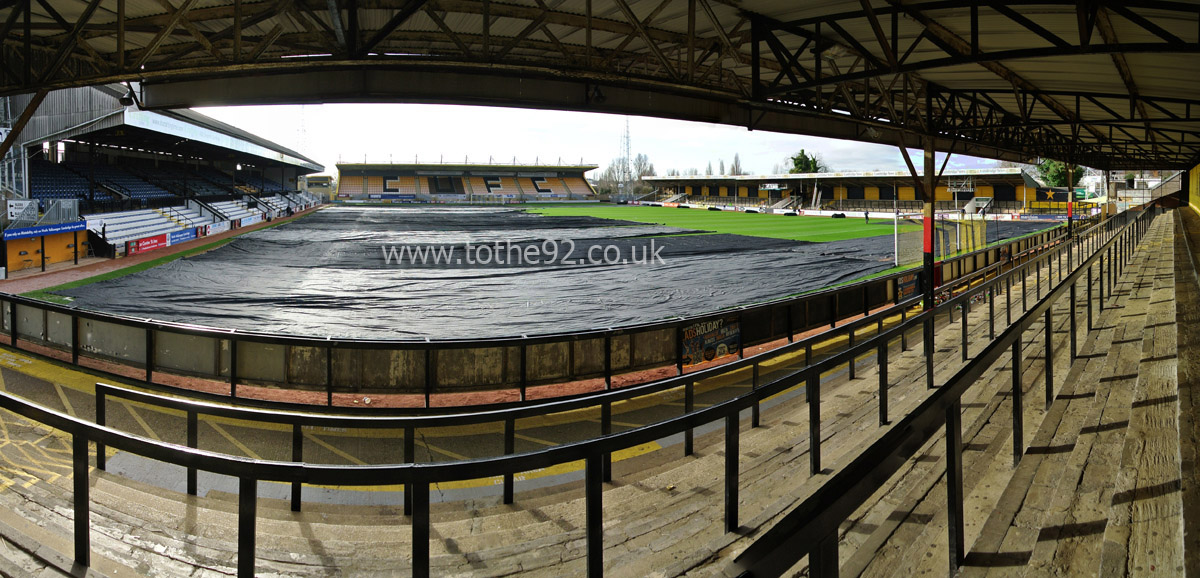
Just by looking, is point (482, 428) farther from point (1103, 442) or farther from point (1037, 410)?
point (1103, 442)

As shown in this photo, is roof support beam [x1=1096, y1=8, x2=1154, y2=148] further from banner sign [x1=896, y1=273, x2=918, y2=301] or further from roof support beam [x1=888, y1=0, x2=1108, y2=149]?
banner sign [x1=896, y1=273, x2=918, y2=301]

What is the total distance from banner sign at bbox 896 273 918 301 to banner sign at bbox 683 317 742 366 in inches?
332

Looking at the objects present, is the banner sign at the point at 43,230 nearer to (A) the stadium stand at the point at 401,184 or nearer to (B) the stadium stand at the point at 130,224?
(B) the stadium stand at the point at 130,224

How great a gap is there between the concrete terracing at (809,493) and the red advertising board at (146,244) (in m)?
28.0

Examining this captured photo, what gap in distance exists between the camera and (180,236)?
35.0 m

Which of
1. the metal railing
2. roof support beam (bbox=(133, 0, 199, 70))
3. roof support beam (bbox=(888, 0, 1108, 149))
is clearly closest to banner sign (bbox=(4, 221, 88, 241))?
the metal railing

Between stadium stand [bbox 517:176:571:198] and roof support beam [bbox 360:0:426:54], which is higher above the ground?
stadium stand [bbox 517:176:571:198]

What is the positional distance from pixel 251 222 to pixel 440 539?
176 ft

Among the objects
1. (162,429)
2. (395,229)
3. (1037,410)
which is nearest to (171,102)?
(162,429)

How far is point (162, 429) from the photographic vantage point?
7.96 meters

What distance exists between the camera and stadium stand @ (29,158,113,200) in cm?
3113

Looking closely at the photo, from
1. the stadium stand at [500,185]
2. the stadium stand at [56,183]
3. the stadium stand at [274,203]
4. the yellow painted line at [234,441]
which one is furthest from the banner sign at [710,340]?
the stadium stand at [500,185]

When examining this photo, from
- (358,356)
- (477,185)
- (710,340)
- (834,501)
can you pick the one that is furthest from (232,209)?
(477,185)

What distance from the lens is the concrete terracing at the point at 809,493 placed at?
7.50 ft
